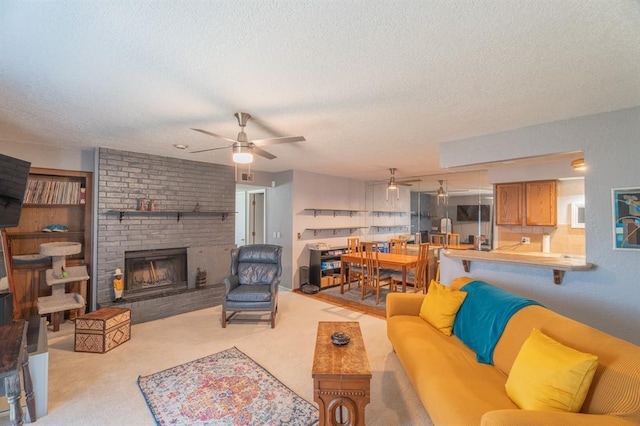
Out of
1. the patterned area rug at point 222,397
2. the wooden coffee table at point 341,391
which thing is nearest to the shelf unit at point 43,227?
the patterned area rug at point 222,397

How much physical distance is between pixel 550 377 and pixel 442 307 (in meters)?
1.25

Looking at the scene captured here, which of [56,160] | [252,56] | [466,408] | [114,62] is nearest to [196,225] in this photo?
[56,160]

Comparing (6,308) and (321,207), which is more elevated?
(321,207)

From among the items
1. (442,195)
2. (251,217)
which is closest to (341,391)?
(442,195)

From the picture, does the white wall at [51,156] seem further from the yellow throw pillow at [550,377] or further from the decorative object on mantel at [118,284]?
the yellow throw pillow at [550,377]

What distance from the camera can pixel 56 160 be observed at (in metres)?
3.93

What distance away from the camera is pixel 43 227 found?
3.98 meters

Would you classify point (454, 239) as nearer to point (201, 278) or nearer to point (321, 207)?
point (321, 207)

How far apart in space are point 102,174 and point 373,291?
4926 mm

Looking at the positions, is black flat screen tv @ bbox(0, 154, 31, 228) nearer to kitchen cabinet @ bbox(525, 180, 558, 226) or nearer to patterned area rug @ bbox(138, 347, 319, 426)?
patterned area rug @ bbox(138, 347, 319, 426)

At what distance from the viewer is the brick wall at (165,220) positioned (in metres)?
4.00

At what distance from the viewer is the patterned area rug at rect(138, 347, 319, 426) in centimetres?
Result: 205

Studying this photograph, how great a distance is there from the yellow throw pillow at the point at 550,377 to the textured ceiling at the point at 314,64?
1676 mm

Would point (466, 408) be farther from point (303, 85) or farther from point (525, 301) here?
point (303, 85)
